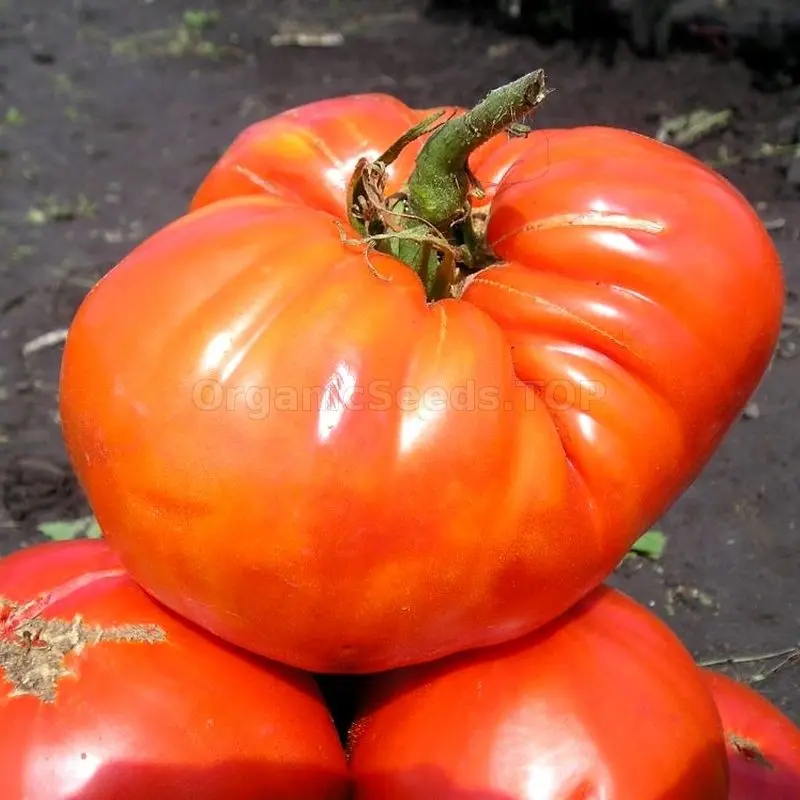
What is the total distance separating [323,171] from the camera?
108 centimetres

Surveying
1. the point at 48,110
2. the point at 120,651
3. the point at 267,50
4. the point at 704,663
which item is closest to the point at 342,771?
the point at 120,651

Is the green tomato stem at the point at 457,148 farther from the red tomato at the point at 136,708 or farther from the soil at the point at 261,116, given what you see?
the soil at the point at 261,116

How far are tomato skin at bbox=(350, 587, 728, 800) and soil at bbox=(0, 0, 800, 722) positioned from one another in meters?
0.81

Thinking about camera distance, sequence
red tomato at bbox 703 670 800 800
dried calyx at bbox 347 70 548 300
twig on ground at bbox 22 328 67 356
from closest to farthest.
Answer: dried calyx at bbox 347 70 548 300
red tomato at bbox 703 670 800 800
twig on ground at bbox 22 328 67 356

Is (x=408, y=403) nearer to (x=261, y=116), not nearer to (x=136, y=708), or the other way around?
(x=136, y=708)

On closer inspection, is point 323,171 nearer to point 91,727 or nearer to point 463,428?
point 463,428

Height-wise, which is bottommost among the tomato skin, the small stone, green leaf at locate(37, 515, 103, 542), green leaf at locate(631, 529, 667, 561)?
green leaf at locate(37, 515, 103, 542)

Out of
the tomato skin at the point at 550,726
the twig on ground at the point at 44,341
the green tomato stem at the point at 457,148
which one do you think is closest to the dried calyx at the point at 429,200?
the green tomato stem at the point at 457,148

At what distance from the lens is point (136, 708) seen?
0.91 meters

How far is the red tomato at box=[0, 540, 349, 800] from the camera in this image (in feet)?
2.89

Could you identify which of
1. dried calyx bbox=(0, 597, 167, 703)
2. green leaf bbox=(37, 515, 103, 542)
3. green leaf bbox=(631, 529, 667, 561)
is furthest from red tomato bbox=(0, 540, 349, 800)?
green leaf bbox=(631, 529, 667, 561)

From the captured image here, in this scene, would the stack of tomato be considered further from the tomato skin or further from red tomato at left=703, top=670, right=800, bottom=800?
red tomato at left=703, top=670, right=800, bottom=800

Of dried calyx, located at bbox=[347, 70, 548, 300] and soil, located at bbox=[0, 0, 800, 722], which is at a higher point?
dried calyx, located at bbox=[347, 70, 548, 300]

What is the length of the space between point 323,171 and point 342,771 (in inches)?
24.7
